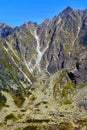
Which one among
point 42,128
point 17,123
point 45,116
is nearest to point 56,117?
point 45,116

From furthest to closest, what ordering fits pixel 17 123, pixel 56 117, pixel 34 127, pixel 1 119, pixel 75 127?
pixel 1 119 < pixel 56 117 < pixel 17 123 < pixel 34 127 < pixel 75 127

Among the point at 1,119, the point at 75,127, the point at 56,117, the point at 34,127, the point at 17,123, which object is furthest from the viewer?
the point at 1,119

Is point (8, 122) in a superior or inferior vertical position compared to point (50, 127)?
superior

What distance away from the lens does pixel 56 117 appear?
185 meters

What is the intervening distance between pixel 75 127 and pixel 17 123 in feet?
128

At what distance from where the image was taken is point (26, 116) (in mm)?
195500

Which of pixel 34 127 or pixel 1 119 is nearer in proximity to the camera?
pixel 34 127

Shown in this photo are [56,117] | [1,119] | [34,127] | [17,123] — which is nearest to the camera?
[34,127]

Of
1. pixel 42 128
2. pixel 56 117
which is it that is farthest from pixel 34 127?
pixel 56 117

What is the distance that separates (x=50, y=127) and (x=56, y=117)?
38494 mm

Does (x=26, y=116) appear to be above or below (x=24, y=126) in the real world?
above

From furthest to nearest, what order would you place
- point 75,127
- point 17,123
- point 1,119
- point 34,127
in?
point 1,119 < point 17,123 < point 34,127 < point 75,127

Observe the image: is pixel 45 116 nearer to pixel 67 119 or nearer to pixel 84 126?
pixel 67 119

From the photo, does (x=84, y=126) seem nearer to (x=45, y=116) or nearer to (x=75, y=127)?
(x=75, y=127)
